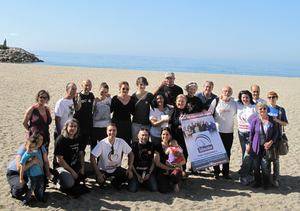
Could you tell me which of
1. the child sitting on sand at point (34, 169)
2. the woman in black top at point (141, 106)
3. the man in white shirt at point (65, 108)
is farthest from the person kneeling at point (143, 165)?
the child sitting on sand at point (34, 169)

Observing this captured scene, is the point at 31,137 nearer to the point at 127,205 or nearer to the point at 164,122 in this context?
the point at 127,205

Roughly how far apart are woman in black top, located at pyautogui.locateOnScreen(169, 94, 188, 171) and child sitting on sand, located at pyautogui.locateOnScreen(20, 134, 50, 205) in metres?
2.67

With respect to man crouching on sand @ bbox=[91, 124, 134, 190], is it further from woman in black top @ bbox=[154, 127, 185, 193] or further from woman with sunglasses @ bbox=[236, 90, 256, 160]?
woman with sunglasses @ bbox=[236, 90, 256, 160]

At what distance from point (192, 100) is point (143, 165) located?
163 centimetres

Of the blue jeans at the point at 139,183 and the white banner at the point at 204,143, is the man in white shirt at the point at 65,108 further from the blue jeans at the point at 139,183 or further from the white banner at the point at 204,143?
the white banner at the point at 204,143

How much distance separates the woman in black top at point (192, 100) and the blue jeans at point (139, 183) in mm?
1536

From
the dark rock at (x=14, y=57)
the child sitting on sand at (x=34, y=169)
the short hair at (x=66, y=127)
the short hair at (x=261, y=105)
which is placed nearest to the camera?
the child sitting on sand at (x=34, y=169)

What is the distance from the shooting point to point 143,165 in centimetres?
805

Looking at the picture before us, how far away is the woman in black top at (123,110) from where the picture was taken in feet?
26.8

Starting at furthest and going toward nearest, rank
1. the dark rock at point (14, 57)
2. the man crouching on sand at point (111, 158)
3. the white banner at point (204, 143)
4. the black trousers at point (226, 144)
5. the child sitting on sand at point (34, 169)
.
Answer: the dark rock at point (14, 57), the black trousers at point (226, 144), the white banner at point (204, 143), the man crouching on sand at point (111, 158), the child sitting on sand at point (34, 169)

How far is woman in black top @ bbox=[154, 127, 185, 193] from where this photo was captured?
7.95 meters

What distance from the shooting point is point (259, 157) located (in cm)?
827

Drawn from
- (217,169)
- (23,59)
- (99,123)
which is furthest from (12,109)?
(23,59)

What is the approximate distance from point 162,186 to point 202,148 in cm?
126
